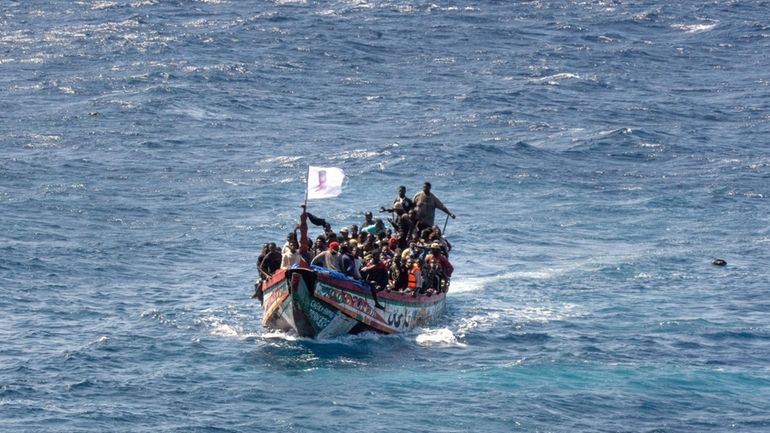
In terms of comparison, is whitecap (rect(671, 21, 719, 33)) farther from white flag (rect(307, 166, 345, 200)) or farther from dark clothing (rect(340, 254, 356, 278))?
white flag (rect(307, 166, 345, 200))

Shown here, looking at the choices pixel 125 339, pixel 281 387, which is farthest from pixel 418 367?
pixel 125 339

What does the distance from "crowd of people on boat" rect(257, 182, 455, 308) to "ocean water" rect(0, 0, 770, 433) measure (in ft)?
5.32

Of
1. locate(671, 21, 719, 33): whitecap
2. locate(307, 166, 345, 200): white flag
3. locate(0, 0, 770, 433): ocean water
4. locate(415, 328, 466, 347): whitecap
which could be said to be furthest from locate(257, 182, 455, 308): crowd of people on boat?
locate(671, 21, 719, 33): whitecap

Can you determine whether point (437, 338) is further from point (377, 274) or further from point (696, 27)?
point (696, 27)

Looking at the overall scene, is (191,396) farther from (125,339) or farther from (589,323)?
(589,323)

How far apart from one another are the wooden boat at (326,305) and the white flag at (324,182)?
6.66 feet

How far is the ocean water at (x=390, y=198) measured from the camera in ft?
109

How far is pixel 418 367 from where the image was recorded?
34812 mm

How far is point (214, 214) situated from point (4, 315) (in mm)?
15723

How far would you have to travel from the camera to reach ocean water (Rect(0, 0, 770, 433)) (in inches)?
1303

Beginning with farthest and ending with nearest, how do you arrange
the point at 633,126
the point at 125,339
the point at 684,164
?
the point at 633,126, the point at 684,164, the point at 125,339

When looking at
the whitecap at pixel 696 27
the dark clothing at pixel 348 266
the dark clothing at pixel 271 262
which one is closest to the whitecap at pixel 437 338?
the dark clothing at pixel 348 266

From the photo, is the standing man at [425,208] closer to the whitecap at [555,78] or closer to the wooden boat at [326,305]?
the wooden boat at [326,305]

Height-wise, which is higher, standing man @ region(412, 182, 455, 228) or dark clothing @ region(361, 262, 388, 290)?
standing man @ region(412, 182, 455, 228)
